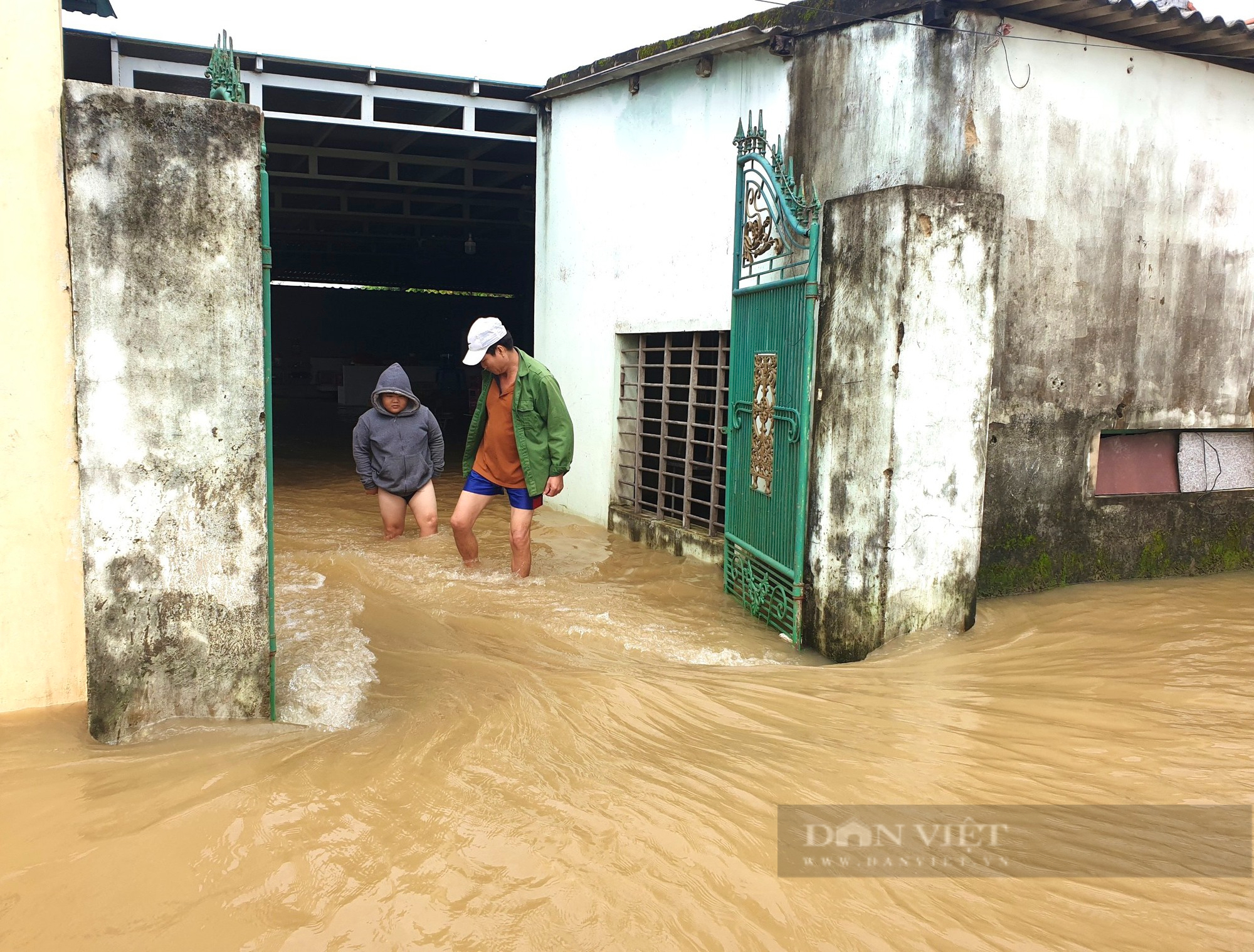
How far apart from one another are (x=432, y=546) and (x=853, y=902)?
554 cm

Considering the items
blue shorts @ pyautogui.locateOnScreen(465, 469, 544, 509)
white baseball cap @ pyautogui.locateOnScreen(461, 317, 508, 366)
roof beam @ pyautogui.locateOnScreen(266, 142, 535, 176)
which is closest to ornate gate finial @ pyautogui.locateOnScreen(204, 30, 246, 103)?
white baseball cap @ pyautogui.locateOnScreen(461, 317, 508, 366)

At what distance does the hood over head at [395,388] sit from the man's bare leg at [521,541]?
1293 mm

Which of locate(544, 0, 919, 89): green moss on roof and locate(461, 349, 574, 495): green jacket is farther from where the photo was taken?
locate(461, 349, 574, 495): green jacket

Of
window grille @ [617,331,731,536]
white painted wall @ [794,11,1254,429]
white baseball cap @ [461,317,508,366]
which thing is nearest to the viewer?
white painted wall @ [794,11,1254,429]

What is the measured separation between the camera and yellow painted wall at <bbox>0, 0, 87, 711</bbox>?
10.3ft

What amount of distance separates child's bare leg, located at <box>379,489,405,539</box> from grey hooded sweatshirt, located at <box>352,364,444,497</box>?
0.10m

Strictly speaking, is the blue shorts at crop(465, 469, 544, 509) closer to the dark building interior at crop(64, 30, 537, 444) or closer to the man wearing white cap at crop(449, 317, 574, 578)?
the man wearing white cap at crop(449, 317, 574, 578)

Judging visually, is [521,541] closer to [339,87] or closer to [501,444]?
[501,444]

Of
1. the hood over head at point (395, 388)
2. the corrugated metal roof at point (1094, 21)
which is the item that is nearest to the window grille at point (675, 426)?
the hood over head at point (395, 388)

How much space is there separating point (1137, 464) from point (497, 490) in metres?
4.42

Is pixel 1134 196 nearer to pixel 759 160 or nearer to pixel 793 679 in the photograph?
pixel 759 160

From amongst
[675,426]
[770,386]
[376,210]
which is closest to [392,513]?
[675,426]

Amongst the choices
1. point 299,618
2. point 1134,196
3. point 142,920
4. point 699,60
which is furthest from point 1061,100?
point 142,920

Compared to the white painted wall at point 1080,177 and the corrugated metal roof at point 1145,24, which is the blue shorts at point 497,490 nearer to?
the white painted wall at point 1080,177
